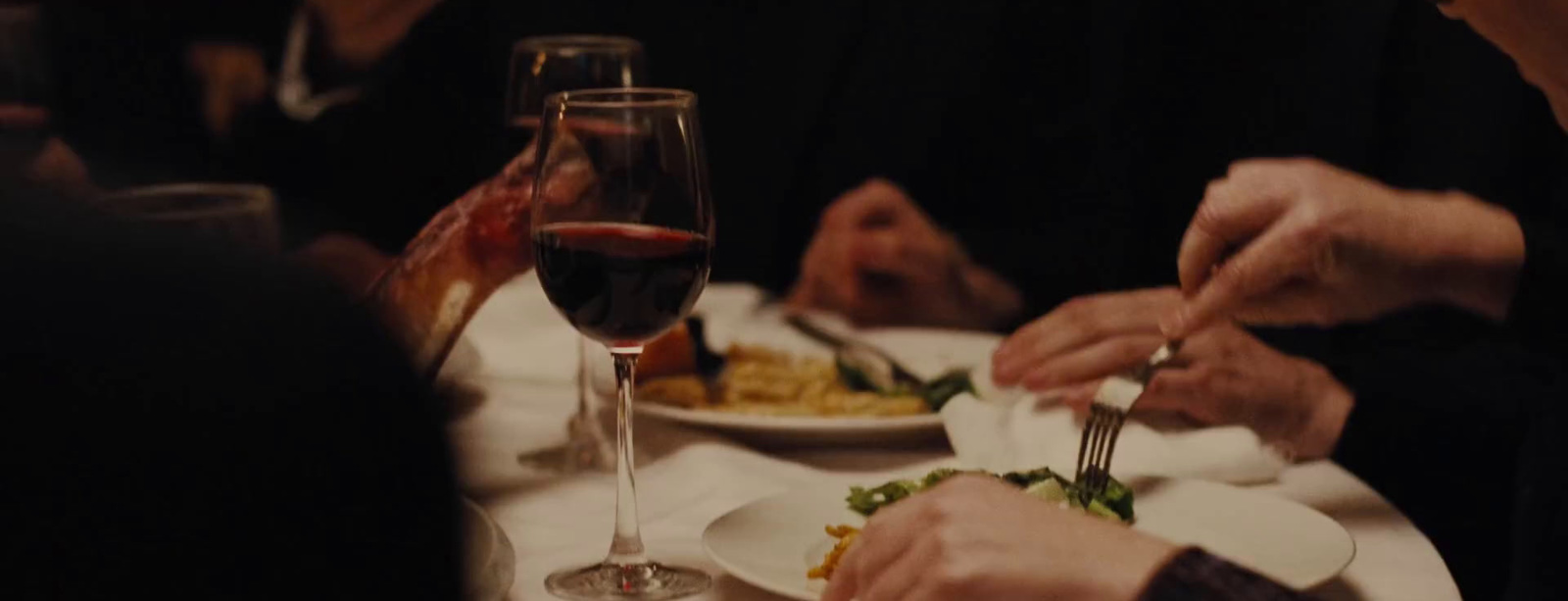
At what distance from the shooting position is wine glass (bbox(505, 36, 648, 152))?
54.0 inches

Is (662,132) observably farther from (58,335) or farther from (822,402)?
(58,335)

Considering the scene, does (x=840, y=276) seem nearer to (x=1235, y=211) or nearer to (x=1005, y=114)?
(x=1235, y=211)

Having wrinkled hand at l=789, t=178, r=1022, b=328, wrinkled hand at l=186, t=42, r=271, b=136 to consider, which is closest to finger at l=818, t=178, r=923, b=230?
wrinkled hand at l=789, t=178, r=1022, b=328

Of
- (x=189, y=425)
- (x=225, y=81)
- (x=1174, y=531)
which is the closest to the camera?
(x=189, y=425)

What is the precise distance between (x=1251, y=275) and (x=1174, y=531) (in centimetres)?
25

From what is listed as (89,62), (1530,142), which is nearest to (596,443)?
(1530,142)

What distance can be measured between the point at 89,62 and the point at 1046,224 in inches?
99.5

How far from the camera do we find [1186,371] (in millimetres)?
1348

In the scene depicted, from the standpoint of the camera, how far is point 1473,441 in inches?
64.9

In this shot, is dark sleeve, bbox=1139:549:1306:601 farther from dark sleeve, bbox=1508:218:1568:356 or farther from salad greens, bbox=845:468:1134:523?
dark sleeve, bbox=1508:218:1568:356

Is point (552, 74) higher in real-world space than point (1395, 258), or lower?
higher

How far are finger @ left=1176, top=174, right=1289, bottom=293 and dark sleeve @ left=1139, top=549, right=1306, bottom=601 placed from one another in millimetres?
535

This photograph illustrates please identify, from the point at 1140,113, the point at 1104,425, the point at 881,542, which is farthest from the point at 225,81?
the point at 881,542

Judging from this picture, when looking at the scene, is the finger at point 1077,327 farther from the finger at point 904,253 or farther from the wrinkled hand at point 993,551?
the finger at point 904,253
